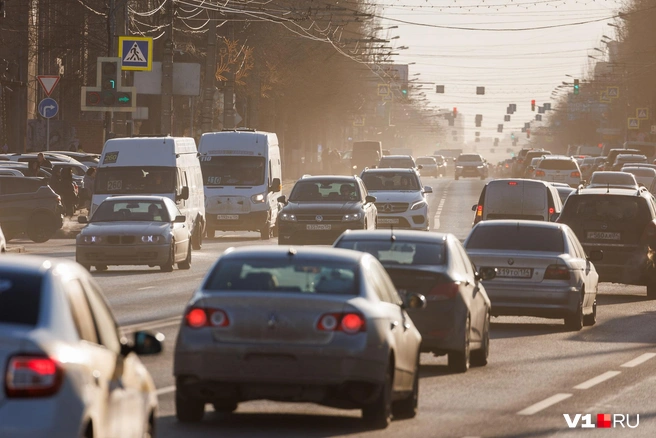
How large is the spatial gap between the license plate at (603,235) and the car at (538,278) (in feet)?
16.5

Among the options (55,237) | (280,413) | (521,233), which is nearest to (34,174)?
(55,237)

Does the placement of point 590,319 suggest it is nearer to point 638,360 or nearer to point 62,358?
point 638,360

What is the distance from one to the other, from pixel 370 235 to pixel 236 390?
17.0 ft

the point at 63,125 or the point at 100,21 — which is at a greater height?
the point at 100,21

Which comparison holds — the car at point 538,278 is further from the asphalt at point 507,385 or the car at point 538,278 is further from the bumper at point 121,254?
the bumper at point 121,254

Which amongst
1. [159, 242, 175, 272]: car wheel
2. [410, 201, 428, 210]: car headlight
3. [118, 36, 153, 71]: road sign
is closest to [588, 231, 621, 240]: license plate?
[159, 242, 175, 272]: car wheel

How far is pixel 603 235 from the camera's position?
82.8 ft

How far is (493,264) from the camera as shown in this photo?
64.4 ft

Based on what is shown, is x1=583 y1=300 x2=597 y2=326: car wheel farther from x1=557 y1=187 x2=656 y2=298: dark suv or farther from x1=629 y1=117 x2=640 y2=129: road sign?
x1=629 y1=117 x2=640 y2=129: road sign

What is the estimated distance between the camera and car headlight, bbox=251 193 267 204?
132 feet

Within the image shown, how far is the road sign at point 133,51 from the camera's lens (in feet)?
133

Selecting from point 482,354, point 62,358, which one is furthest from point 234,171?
point 62,358

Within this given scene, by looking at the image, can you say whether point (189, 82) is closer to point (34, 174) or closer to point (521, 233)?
point (34, 174)

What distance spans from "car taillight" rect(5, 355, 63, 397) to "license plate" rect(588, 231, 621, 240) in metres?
19.8
